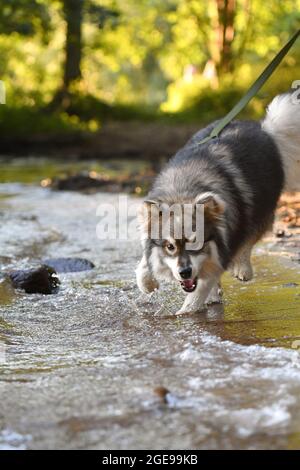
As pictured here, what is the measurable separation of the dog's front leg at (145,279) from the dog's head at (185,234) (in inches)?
9.2

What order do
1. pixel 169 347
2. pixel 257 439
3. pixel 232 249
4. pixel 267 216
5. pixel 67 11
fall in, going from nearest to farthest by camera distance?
1. pixel 257 439
2. pixel 169 347
3. pixel 232 249
4. pixel 267 216
5. pixel 67 11

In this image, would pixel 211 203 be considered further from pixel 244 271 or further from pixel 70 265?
pixel 70 265

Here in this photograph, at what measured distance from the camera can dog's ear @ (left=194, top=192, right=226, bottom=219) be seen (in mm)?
5070

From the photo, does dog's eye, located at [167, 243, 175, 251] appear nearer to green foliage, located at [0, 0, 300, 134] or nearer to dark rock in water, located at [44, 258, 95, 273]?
dark rock in water, located at [44, 258, 95, 273]

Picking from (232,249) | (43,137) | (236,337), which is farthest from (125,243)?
(43,137)

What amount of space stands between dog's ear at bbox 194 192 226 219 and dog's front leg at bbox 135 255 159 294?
65 cm

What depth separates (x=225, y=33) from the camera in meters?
24.6

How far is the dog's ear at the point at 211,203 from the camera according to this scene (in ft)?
16.6

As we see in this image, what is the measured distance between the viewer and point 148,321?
16.8 ft

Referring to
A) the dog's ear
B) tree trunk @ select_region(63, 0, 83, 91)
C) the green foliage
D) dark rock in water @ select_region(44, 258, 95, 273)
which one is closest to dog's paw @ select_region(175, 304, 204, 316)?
the dog's ear

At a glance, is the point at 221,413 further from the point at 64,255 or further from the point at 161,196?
the point at 64,255

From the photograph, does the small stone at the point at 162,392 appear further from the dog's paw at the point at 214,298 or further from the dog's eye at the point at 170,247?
the dog's paw at the point at 214,298

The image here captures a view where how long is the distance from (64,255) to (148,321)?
2.60 metres

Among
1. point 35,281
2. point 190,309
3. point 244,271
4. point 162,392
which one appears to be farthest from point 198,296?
point 162,392
